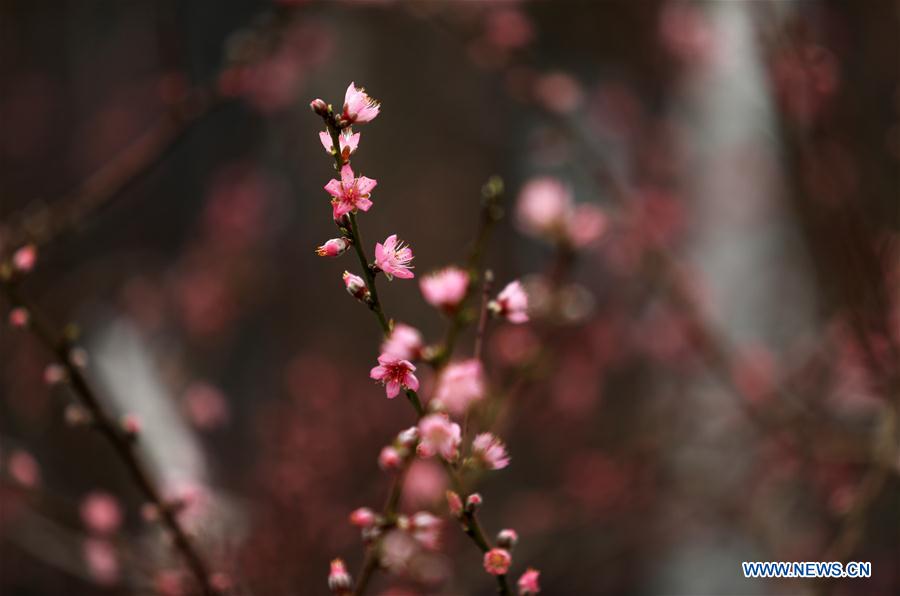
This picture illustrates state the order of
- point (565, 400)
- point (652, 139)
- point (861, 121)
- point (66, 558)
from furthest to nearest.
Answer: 1. point (652, 139)
2. point (565, 400)
3. point (861, 121)
4. point (66, 558)

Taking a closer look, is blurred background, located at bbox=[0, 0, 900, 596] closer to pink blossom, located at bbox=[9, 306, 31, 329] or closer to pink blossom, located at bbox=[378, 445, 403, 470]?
pink blossom, located at bbox=[9, 306, 31, 329]

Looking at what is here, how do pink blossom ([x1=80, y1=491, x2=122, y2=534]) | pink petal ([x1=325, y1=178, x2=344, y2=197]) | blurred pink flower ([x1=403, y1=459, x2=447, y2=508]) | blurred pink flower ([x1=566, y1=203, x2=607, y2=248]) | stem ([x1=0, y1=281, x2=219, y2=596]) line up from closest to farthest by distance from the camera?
pink petal ([x1=325, y1=178, x2=344, y2=197])
stem ([x1=0, y1=281, x2=219, y2=596])
blurred pink flower ([x1=566, y1=203, x2=607, y2=248])
pink blossom ([x1=80, y1=491, x2=122, y2=534])
blurred pink flower ([x1=403, y1=459, x2=447, y2=508])

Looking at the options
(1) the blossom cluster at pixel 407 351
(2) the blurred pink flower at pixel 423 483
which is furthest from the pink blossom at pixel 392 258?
(2) the blurred pink flower at pixel 423 483

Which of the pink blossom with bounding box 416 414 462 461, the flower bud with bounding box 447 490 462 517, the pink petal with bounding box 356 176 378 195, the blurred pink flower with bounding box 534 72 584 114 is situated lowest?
the flower bud with bounding box 447 490 462 517

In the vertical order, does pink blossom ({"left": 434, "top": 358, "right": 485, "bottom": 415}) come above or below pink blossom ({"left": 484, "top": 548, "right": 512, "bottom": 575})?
above

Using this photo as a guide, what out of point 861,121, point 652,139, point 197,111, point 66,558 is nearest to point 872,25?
point 861,121

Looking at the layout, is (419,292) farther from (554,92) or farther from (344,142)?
(344,142)

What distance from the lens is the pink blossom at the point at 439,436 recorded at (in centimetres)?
44

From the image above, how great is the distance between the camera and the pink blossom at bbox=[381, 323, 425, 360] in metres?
0.45

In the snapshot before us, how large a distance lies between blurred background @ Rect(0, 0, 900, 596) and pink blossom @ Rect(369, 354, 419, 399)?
2.62ft

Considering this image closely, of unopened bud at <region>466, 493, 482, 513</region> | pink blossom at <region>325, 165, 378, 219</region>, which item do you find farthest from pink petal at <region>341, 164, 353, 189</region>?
unopened bud at <region>466, 493, 482, 513</region>

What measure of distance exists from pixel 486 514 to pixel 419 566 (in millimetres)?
1549

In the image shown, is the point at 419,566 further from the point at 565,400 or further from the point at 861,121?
the point at 565,400

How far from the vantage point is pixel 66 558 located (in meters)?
1.42
